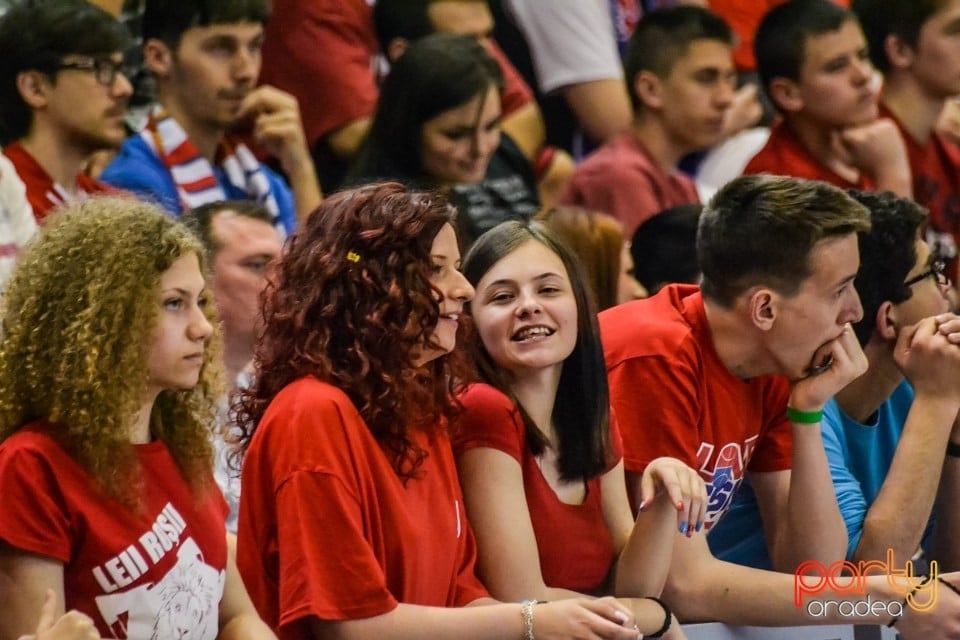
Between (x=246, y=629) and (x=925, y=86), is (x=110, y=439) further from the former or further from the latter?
(x=925, y=86)

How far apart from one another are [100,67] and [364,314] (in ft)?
5.82

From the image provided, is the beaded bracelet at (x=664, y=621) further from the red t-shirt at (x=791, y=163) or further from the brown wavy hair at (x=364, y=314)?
the red t-shirt at (x=791, y=163)

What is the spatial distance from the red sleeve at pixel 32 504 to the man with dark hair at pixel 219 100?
1.96 meters

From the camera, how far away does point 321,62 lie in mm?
4621

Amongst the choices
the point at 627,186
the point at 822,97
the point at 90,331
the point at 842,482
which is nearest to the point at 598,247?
the point at 842,482

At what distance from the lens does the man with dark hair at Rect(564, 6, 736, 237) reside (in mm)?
4906

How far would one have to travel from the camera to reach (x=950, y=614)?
2.94 m

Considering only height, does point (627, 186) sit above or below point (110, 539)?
below

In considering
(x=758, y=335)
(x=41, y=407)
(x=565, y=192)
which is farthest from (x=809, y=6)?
(x=41, y=407)

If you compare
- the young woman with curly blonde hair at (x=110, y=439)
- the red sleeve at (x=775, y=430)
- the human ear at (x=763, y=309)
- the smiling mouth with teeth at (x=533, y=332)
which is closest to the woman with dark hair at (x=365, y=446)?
the young woman with curly blonde hair at (x=110, y=439)

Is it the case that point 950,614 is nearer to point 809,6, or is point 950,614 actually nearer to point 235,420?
point 235,420

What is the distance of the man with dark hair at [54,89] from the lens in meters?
3.88

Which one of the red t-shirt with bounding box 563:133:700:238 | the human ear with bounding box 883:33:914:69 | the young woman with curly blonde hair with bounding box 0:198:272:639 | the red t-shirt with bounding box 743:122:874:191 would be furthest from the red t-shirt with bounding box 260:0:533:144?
the young woman with curly blonde hair with bounding box 0:198:272:639

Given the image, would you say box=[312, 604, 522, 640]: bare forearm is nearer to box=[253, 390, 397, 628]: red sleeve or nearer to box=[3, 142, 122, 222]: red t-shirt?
box=[253, 390, 397, 628]: red sleeve
